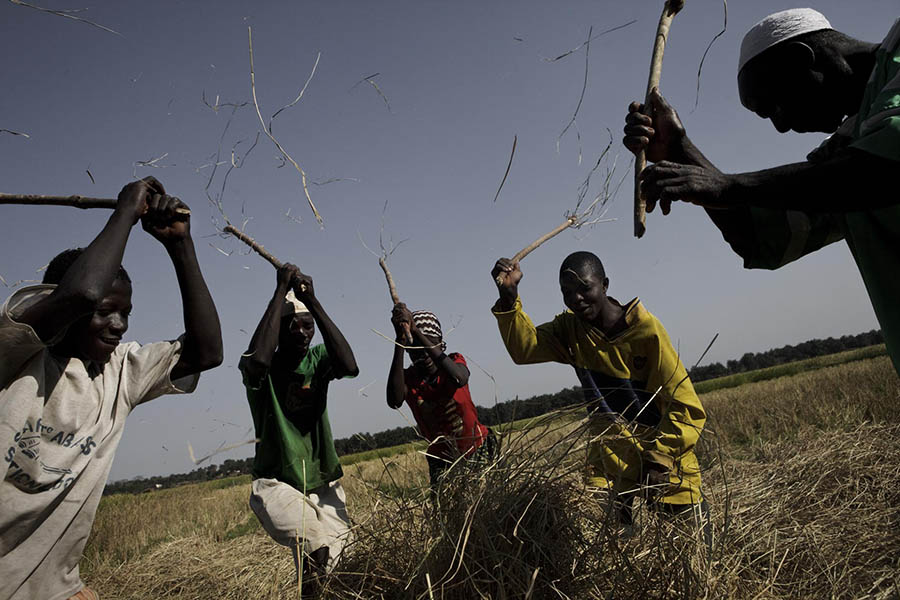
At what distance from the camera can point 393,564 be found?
204 centimetres

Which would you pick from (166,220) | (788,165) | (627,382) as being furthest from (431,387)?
(788,165)

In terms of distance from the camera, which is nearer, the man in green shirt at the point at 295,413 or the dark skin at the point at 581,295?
the man in green shirt at the point at 295,413

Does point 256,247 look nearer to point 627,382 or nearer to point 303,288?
point 303,288

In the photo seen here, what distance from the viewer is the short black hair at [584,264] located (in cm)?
342

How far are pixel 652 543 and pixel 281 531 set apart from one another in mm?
1890

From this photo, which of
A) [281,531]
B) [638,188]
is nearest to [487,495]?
[638,188]

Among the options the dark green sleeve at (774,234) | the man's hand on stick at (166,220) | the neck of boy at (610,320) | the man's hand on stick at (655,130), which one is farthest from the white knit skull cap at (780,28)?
the man's hand on stick at (166,220)

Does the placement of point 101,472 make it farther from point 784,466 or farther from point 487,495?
point 784,466

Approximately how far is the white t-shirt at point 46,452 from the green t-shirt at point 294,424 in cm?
105

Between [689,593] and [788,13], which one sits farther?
[788,13]

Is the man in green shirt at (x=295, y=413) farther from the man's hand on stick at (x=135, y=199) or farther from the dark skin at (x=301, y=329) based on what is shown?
the man's hand on stick at (x=135, y=199)

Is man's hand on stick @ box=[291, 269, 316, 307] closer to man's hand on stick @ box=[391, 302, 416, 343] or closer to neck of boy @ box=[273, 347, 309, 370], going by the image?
neck of boy @ box=[273, 347, 309, 370]

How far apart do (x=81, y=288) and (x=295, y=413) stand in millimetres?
1690

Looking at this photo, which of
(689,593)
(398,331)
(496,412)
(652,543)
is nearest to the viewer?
(689,593)
